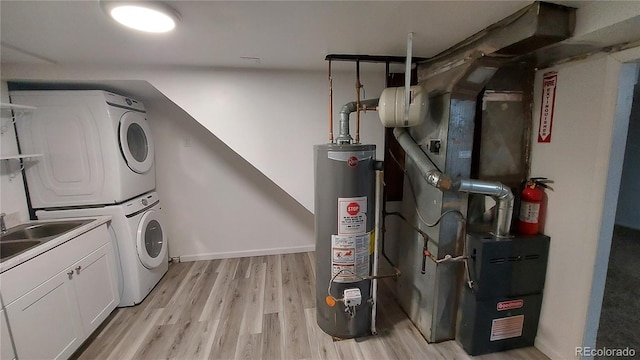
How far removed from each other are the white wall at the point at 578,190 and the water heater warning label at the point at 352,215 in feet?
3.99

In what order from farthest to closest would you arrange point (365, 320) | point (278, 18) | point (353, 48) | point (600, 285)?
point (365, 320)
point (353, 48)
point (600, 285)
point (278, 18)

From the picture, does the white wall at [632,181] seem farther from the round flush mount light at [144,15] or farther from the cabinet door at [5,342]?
the cabinet door at [5,342]

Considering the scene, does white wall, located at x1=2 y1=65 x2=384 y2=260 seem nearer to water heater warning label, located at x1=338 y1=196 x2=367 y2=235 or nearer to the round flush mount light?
water heater warning label, located at x1=338 y1=196 x2=367 y2=235

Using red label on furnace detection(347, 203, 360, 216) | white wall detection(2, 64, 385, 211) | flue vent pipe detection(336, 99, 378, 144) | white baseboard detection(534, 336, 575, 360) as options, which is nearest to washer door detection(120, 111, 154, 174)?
white wall detection(2, 64, 385, 211)

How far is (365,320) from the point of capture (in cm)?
183

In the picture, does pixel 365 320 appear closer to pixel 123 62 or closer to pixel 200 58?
pixel 200 58

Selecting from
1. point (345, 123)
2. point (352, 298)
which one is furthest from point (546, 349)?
point (345, 123)

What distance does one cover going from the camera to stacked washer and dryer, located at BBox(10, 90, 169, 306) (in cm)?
197

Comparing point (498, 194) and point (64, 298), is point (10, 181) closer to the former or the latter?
point (64, 298)

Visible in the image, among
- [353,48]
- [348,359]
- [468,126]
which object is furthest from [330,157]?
[348,359]

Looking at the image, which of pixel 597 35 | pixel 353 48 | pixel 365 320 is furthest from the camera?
pixel 365 320

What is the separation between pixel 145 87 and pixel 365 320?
2.72m

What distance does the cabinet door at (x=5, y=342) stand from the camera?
4.07 ft

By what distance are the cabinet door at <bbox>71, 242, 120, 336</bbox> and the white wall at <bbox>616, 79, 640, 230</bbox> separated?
6734mm
